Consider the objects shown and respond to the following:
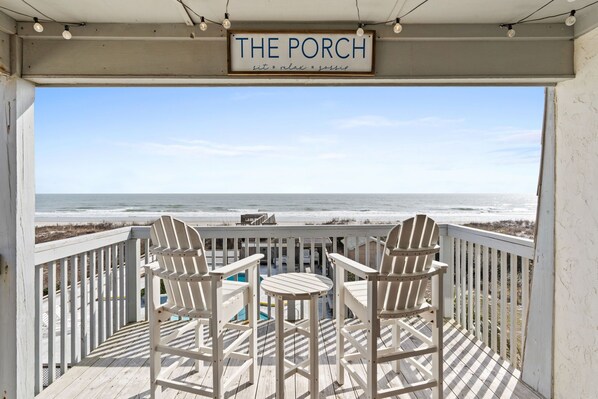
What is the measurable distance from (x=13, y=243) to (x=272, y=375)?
6.02ft

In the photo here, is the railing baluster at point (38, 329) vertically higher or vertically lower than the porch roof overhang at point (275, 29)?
lower

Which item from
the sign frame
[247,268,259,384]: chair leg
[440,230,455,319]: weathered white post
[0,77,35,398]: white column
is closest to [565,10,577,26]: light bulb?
the sign frame

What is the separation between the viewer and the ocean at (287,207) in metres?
17.9

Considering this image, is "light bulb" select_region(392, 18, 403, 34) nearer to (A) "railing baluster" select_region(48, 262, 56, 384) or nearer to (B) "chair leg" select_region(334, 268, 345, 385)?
(B) "chair leg" select_region(334, 268, 345, 385)

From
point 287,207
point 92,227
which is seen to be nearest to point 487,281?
point 92,227

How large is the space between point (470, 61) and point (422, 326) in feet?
7.95

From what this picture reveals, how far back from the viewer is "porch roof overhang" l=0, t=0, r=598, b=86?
1933mm

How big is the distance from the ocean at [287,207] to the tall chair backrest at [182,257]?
1399cm

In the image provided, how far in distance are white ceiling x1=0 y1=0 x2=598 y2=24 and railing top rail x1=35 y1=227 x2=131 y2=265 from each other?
4.65 feet

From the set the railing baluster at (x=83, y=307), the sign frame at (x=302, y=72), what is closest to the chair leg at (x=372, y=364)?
the sign frame at (x=302, y=72)

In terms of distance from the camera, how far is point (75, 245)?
2.53 m

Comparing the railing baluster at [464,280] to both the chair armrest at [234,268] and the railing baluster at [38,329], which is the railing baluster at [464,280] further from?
the railing baluster at [38,329]

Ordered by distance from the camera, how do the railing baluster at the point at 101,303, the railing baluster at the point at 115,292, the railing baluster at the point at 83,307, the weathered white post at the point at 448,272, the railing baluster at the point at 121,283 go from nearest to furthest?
the railing baluster at the point at 83,307 < the railing baluster at the point at 101,303 < the railing baluster at the point at 115,292 < the railing baluster at the point at 121,283 < the weathered white post at the point at 448,272

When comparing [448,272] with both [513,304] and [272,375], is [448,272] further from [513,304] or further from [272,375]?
[272,375]
